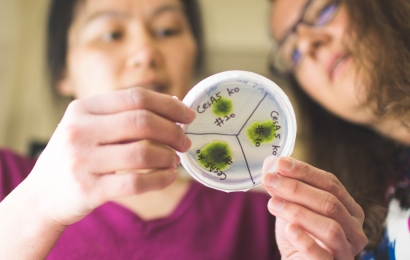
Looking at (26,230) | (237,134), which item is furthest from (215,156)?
(26,230)

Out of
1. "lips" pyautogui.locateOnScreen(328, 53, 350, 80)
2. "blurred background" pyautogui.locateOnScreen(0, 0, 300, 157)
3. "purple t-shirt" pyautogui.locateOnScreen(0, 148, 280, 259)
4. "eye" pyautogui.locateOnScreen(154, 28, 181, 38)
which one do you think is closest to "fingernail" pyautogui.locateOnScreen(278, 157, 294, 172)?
"purple t-shirt" pyautogui.locateOnScreen(0, 148, 280, 259)

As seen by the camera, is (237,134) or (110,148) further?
(237,134)

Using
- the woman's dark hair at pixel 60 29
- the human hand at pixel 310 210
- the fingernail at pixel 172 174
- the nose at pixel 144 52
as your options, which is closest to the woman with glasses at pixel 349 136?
the human hand at pixel 310 210

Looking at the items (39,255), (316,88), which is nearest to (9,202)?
(39,255)

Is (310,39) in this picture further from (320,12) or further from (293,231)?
(293,231)

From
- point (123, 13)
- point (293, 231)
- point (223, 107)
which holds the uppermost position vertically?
point (123, 13)

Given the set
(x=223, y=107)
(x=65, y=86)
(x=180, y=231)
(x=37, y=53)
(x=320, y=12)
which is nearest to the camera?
(x=223, y=107)

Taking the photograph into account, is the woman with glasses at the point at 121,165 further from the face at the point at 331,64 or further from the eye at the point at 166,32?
the face at the point at 331,64
